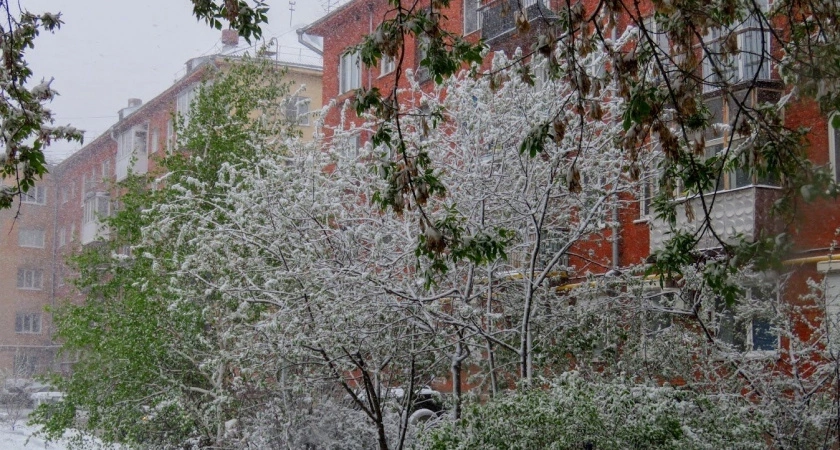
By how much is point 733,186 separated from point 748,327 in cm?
323

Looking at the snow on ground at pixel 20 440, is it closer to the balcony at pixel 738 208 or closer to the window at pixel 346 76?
the window at pixel 346 76

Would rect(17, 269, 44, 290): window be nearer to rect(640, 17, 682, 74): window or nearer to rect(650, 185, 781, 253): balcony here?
rect(650, 185, 781, 253): balcony

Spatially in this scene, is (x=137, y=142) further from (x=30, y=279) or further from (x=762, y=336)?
(x=762, y=336)

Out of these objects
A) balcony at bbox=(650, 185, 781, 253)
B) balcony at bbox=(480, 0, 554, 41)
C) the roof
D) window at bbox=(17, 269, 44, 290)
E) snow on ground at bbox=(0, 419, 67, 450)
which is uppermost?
the roof

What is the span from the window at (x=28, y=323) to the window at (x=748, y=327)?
1501 inches

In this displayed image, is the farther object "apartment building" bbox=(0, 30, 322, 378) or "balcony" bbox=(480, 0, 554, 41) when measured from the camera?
"apartment building" bbox=(0, 30, 322, 378)

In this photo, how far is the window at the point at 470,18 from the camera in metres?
21.2

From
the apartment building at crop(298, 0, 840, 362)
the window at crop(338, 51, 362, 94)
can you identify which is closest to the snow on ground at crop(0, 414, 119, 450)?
the apartment building at crop(298, 0, 840, 362)

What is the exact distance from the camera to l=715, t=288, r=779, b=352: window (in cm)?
1077

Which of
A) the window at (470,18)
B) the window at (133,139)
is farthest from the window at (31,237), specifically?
the window at (470,18)

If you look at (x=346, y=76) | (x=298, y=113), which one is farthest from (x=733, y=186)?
(x=346, y=76)

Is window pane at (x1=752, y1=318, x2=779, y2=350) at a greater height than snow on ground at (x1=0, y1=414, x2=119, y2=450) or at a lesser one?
greater

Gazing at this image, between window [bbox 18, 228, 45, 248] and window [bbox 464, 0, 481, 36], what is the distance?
3055cm

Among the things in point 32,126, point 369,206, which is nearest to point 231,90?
point 369,206
